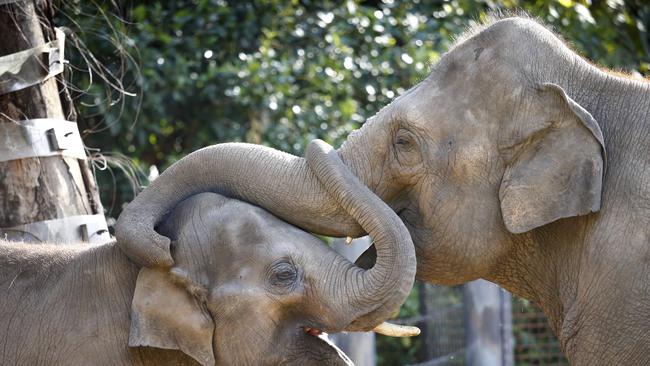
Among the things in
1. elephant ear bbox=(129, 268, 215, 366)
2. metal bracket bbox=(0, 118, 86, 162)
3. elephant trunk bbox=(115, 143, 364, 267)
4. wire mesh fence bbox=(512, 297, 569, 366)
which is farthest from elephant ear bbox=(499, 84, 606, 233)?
wire mesh fence bbox=(512, 297, 569, 366)

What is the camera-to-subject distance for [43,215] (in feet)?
16.4

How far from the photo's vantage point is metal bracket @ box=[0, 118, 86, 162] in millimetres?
4910

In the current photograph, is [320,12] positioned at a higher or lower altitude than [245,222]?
lower

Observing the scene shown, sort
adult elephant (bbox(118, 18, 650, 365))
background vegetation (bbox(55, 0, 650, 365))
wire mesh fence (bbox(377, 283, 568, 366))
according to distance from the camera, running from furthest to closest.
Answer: wire mesh fence (bbox(377, 283, 568, 366)) < background vegetation (bbox(55, 0, 650, 365)) < adult elephant (bbox(118, 18, 650, 365))

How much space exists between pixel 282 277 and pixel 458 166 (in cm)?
73

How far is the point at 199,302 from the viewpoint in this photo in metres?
4.15

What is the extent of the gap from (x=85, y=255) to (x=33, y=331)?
35 centimetres

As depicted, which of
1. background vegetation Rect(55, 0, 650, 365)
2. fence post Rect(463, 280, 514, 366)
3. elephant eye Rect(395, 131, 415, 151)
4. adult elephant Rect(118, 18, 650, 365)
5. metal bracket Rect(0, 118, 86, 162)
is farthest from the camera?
background vegetation Rect(55, 0, 650, 365)

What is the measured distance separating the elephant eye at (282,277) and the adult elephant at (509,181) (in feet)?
0.69

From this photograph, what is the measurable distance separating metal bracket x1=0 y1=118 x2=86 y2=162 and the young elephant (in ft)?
2.38

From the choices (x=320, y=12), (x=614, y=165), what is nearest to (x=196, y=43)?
(x=320, y=12)

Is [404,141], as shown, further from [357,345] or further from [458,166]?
[357,345]

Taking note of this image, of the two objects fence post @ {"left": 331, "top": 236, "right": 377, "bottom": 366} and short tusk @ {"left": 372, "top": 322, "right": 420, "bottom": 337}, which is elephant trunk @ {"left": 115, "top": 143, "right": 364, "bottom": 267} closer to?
short tusk @ {"left": 372, "top": 322, "right": 420, "bottom": 337}

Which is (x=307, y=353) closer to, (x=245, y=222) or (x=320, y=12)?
(x=245, y=222)
